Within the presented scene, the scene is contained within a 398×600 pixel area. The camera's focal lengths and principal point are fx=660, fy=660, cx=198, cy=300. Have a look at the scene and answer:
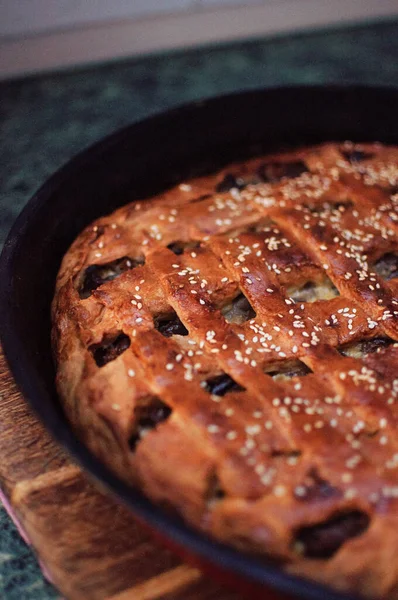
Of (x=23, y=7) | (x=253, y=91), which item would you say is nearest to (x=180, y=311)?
(x=253, y=91)

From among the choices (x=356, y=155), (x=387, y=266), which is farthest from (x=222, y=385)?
(x=356, y=155)

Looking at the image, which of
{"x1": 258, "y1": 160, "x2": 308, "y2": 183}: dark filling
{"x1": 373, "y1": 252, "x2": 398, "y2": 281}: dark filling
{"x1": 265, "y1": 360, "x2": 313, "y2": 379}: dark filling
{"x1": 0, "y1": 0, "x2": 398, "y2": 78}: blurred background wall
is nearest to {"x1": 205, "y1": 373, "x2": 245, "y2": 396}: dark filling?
{"x1": 265, "y1": 360, "x2": 313, "y2": 379}: dark filling

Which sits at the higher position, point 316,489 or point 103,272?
point 103,272

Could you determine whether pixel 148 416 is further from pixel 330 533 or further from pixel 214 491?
pixel 330 533

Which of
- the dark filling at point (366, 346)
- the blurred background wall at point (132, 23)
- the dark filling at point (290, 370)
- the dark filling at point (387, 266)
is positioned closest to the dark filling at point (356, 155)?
the dark filling at point (387, 266)

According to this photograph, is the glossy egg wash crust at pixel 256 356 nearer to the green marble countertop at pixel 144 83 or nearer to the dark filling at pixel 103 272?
the dark filling at pixel 103 272

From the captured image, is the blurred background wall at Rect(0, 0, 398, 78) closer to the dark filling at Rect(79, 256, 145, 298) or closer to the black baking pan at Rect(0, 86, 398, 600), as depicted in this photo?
the black baking pan at Rect(0, 86, 398, 600)

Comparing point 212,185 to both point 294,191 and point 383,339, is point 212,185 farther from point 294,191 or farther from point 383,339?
point 383,339
